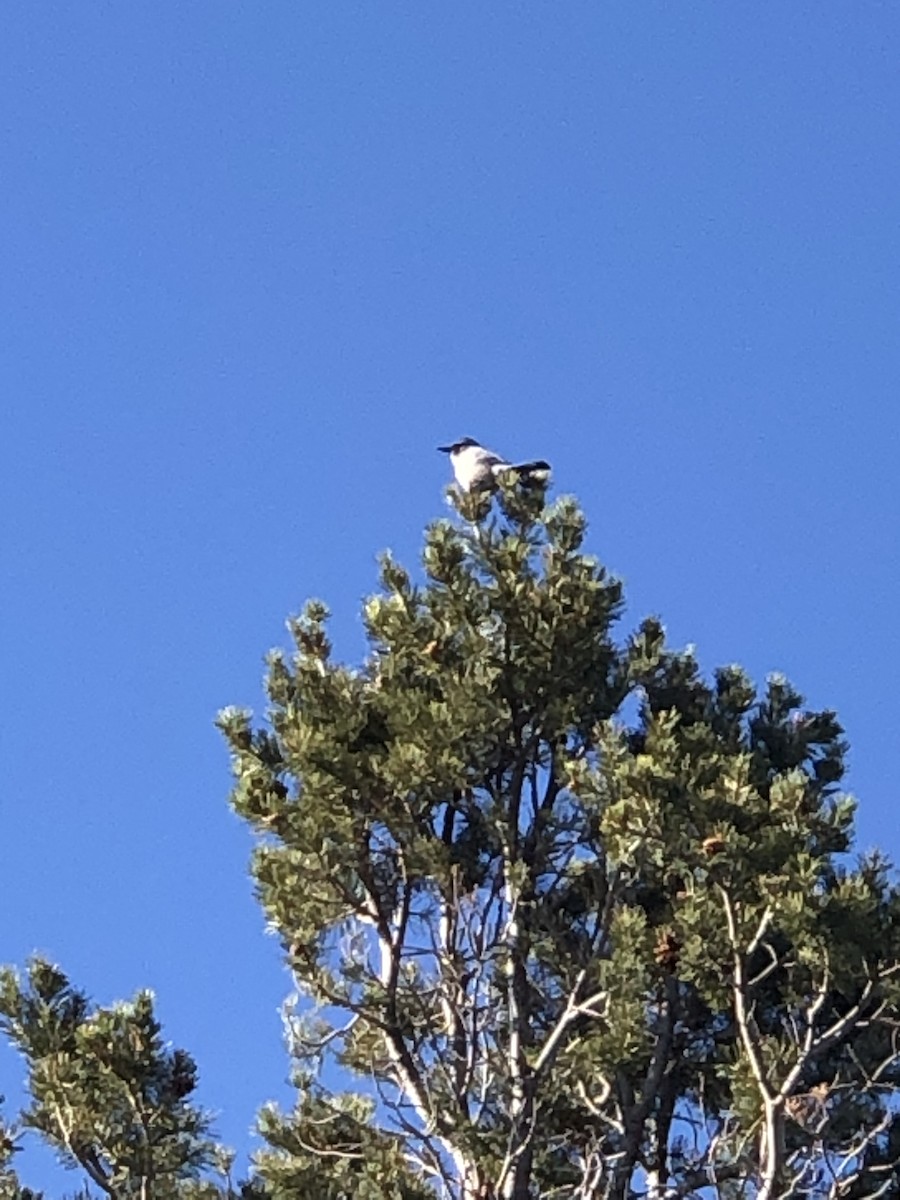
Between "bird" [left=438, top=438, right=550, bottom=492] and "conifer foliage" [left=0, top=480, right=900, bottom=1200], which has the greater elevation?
"bird" [left=438, top=438, right=550, bottom=492]

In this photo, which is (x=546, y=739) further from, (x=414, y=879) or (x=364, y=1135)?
(x=364, y=1135)

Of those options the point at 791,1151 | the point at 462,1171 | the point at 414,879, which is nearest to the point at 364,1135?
the point at 462,1171

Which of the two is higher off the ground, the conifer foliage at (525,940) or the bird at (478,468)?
the bird at (478,468)

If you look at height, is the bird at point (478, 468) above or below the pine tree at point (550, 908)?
above

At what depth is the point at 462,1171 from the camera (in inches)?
298

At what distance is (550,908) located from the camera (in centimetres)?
809

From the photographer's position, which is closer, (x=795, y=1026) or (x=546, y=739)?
(x=795, y=1026)

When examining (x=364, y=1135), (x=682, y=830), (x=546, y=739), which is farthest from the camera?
(x=546, y=739)

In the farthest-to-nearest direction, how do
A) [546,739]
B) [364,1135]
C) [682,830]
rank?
[546,739]
[364,1135]
[682,830]

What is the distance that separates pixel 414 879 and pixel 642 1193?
149cm

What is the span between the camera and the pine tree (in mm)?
7297

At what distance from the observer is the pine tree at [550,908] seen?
7.30 meters

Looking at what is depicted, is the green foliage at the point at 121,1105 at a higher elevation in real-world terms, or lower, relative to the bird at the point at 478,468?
lower

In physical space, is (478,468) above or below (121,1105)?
A: above
